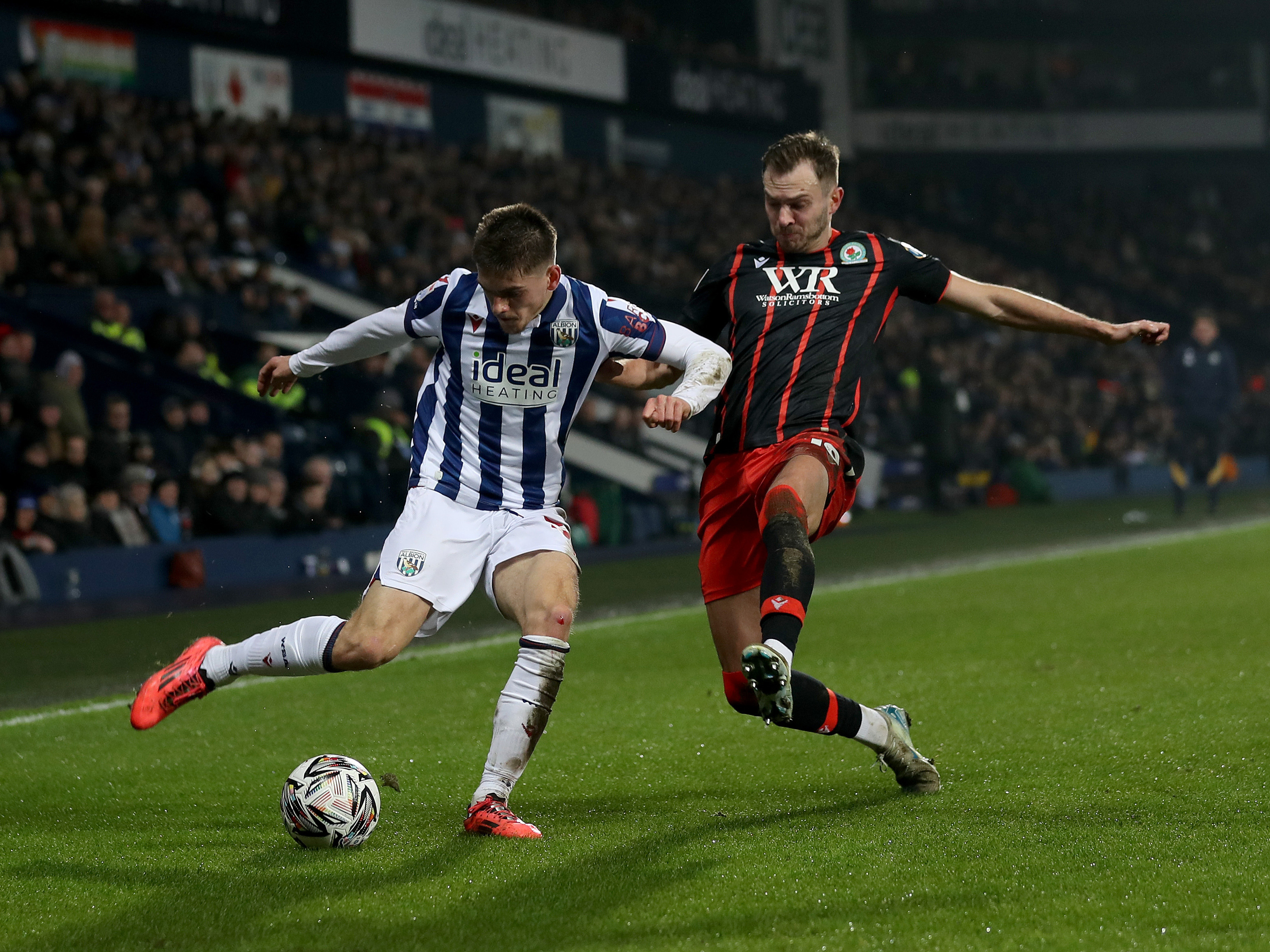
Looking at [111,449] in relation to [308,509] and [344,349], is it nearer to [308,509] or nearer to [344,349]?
A: [308,509]

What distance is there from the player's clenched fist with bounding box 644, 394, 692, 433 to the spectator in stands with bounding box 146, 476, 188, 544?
945 centimetres

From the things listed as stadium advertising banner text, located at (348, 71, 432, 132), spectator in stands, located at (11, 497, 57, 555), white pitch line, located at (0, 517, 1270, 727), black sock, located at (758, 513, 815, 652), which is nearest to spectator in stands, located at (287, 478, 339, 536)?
spectator in stands, located at (11, 497, 57, 555)

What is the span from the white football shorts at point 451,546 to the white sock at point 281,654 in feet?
0.87

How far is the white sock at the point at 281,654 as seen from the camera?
482cm

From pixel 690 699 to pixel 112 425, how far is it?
7.76 meters

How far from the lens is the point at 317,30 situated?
23.2 metres

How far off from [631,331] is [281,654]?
1.57m

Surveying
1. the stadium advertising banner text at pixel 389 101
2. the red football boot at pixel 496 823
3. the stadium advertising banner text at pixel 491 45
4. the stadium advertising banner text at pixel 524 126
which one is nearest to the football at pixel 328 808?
the red football boot at pixel 496 823

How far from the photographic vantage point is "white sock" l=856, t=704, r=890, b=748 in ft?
16.3

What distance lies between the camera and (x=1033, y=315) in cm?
519

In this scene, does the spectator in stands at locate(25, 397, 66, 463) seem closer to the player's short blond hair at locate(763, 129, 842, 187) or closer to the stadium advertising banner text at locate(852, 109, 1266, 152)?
the player's short blond hair at locate(763, 129, 842, 187)

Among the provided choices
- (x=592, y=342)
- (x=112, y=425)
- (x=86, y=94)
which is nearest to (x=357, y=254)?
(x=86, y=94)

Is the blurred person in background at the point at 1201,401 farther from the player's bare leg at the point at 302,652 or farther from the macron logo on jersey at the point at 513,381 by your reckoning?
the player's bare leg at the point at 302,652

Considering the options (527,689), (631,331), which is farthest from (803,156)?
(527,689)
